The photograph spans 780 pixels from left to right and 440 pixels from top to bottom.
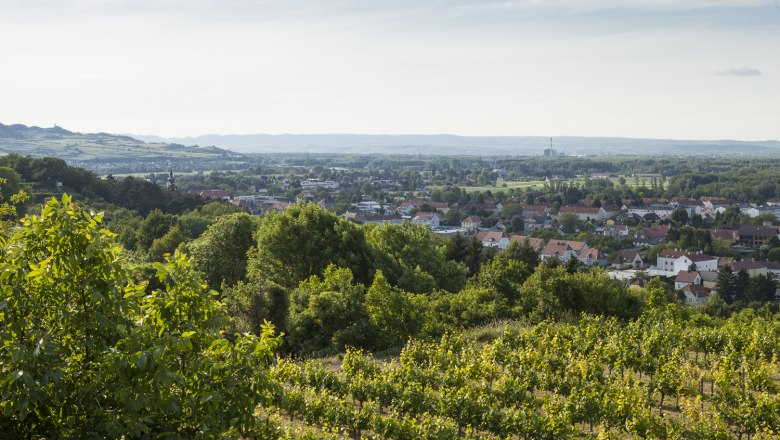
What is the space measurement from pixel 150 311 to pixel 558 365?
9966 millimetres

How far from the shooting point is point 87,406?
20.3 ft

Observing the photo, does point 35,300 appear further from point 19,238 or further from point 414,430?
point 414,430

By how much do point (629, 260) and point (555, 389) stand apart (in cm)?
7807

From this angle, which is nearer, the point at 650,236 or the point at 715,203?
the point at 650,236

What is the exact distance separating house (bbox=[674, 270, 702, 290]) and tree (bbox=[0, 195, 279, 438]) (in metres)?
70.5

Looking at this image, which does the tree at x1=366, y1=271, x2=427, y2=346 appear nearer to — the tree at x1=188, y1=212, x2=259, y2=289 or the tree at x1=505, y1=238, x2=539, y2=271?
the tree at x1=188, y1=212, x2=259, y2=289

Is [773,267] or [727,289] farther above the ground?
[727,289]

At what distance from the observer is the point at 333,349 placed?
18609 mm

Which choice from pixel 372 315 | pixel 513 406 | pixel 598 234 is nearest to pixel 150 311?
pixel 513 406

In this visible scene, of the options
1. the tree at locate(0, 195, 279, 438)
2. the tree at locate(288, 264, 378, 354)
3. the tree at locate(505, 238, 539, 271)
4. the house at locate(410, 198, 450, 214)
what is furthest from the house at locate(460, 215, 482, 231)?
the tree at locate(0, 195, 279, 438)

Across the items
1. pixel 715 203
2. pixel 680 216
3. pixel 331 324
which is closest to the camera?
pixel 331 324

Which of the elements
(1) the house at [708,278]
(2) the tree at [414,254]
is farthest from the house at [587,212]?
(2) the tree at [414,254]

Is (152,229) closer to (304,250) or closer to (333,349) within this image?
(304,250)

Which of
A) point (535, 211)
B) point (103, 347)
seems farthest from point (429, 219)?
point (103, 347)
